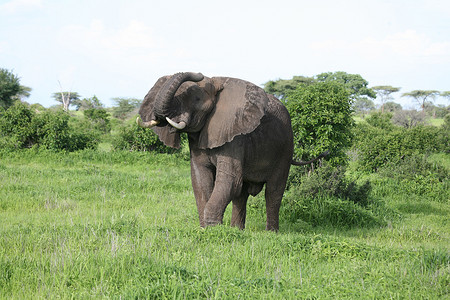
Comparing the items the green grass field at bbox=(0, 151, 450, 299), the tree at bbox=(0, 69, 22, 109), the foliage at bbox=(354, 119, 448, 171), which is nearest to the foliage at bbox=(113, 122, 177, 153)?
the foliage at bbox=(354, 119, 448, 171)

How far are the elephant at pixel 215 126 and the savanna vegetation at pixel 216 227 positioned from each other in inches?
22.7

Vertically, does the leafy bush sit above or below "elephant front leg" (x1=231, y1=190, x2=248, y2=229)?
below

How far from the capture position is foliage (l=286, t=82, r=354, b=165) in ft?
39.7

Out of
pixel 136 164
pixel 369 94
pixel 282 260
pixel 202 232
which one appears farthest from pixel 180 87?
pixel 369 94

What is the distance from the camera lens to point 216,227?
6.42 m

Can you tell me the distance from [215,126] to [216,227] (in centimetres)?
136

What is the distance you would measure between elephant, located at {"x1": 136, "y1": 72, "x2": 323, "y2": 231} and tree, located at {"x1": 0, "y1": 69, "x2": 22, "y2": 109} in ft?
93.8

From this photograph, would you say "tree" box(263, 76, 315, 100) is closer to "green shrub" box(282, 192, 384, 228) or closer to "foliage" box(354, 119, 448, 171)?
"foliage" box(354, 119, 448, 171)

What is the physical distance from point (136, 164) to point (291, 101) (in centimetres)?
662

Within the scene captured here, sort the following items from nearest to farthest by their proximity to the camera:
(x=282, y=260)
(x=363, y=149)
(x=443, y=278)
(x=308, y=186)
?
(x=443, y=278)
(x=282, y=260)
(x=308, y=186)
(x=363, y=149)

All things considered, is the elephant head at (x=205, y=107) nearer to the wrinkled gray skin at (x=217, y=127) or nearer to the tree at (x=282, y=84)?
the wrinkled gray skin at (x=217, y=127)

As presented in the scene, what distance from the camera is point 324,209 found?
9.84 m

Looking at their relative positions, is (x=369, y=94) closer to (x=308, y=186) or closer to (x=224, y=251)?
(x=308, y=186)

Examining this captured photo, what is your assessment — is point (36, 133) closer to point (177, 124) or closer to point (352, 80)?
point (177, 124)
